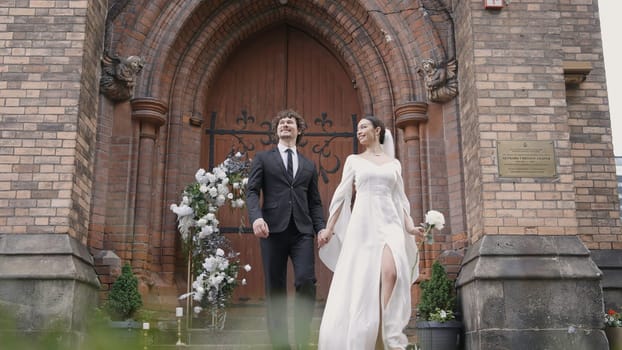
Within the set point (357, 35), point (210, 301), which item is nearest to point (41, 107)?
point (210, 301)

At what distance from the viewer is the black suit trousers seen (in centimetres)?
418

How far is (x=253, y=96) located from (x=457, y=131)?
2509 mm

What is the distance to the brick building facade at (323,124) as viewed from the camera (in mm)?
5496

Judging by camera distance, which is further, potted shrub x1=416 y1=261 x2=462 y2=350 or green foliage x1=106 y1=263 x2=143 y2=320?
green foliage x1=106 y1=263 x2=143 y2=320

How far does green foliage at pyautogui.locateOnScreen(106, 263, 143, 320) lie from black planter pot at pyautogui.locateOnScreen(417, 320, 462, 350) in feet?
8.60

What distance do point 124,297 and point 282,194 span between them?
2372 millimetres

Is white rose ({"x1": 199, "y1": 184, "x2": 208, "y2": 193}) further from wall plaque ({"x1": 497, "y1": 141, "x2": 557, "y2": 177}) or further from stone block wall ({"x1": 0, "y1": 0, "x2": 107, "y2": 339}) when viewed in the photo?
wall plaque ({"x1": 497, "y1": 141, "x2": 557, "y2": 177})

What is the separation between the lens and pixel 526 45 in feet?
20.4

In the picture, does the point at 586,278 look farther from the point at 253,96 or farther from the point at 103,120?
the point at 103,120

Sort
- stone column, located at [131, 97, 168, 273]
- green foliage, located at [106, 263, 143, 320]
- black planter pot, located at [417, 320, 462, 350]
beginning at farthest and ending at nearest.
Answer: stone column, located at [131, 97, 168, 273] < green foliage, located at [106, 263, 143, 320] < black planter pot, located at [417, 320, 462, 350]

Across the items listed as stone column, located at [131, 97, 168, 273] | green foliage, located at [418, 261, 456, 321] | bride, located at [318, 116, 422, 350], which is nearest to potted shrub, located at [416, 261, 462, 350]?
green foliage, located at [418, 261, 456, 321]

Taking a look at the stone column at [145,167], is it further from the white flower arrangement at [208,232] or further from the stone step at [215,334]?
the stone step at [215,334]

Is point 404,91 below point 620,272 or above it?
above

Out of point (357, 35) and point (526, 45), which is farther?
point (357, 35)
